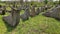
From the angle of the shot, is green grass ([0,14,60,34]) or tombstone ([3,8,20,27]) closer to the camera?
green grass ([0,14,60,34])

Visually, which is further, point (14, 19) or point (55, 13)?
point (14, 19)

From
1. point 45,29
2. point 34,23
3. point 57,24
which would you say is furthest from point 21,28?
point 57,24

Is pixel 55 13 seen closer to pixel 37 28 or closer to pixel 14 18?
pixel 37 28

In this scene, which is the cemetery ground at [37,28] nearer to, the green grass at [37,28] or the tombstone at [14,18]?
the green grass at [37,28]

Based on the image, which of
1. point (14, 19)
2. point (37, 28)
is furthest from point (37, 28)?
point (14, 19)

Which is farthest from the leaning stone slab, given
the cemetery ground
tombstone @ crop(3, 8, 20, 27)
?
the cemetery ground

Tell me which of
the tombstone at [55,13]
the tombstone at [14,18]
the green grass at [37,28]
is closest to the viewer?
the green grass at [37,28]

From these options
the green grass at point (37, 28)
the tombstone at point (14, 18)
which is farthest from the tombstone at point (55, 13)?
the tombstone at point (14, 18)

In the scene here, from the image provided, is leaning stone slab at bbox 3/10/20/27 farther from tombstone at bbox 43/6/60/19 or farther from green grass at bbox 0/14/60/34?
tombstone at bbox 43/6/60/19

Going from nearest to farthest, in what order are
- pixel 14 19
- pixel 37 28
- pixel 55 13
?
pixel 37 28 → pixel 55 13 → pixel 14 19

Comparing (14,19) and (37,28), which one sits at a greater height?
(14,19)

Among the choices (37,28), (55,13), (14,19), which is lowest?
(37,28)

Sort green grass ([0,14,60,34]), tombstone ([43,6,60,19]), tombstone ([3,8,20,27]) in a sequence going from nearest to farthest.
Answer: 1. green grass ([0,14,60,34])
2. tombstone ([43,6,60,19])
3. tombstone ([3,8,20,27])

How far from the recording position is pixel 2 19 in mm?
19484
